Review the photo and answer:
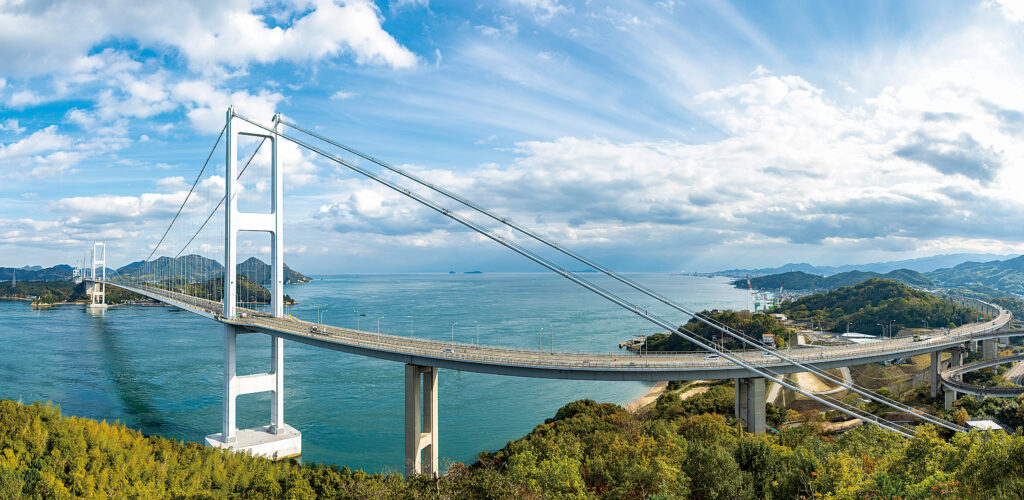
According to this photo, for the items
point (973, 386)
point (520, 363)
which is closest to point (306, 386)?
point (520, 363)

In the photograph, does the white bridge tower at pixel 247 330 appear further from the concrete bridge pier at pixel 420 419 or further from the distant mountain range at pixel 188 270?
the distant mountain range at pixel 188 270

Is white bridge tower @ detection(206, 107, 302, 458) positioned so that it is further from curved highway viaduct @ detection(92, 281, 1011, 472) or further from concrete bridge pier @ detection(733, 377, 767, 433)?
concrete bridge pier @ detection(733, 377, 767, 433)

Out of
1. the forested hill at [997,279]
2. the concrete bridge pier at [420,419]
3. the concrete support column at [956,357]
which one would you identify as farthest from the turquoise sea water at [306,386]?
the forested hill at [997,279]

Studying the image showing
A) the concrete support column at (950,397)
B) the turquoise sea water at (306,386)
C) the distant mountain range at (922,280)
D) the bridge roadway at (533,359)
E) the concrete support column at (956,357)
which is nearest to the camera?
the bridge roadway at (533,359)

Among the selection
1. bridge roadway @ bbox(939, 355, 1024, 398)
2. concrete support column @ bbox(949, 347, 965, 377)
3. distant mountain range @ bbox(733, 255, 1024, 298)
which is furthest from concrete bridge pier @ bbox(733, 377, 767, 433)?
distant mountain range @ bbox(733, 255, 1024, 298)

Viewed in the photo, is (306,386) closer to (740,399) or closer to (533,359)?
(533,359)
